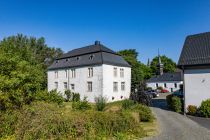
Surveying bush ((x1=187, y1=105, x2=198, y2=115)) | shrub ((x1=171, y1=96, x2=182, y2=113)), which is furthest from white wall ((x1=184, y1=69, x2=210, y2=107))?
shrub ((x1=171, y1=96, x2=182, y2=113))

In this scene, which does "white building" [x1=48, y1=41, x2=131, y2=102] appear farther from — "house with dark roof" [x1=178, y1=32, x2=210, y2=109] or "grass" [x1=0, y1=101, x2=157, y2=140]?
"grass" [x1=0, y1=101, x2=157, y2=140]

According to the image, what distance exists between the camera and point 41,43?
53656mm

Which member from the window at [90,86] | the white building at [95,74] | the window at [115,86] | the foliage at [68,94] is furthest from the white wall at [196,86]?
the foliage at [68,94]

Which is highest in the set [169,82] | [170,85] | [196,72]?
[196,72]

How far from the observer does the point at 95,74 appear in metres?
31.4

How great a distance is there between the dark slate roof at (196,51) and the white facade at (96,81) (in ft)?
43.9

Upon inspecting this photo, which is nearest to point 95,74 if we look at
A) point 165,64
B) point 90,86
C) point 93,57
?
point 90,86

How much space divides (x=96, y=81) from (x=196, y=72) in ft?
54.2

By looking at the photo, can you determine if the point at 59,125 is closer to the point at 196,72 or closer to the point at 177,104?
the point at 177,104

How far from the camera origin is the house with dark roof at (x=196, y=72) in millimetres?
17469

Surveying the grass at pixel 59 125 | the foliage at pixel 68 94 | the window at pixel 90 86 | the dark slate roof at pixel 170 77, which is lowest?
the foliage at pixel 68 94

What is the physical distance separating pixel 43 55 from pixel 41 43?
3270mm

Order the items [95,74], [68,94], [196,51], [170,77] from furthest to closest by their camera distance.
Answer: [170,77], [68,94], [95,74], [196,51]

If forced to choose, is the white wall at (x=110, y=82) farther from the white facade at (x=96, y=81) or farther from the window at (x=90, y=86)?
the window at (x=90, y=86)
